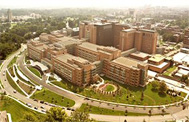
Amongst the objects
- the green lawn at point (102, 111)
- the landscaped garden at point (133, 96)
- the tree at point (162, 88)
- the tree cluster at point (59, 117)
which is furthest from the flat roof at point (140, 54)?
the tree cluster at point (59, 117)

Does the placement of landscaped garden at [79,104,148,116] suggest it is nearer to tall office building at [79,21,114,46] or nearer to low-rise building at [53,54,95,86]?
low-rise building at [53,54,95,86]

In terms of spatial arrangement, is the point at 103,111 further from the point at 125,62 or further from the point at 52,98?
the point at 125,62

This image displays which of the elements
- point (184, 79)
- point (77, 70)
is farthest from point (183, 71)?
point (77, 70)

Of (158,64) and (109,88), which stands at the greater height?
(158,64)

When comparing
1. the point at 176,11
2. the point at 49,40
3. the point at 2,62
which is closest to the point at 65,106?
the point at 2,62

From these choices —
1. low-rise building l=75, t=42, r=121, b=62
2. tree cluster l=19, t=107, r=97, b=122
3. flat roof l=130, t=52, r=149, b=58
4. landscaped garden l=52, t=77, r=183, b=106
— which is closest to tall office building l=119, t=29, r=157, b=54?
flat roof l=130, t=52, r=149, b=58

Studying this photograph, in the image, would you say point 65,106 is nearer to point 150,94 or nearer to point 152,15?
point 150,94

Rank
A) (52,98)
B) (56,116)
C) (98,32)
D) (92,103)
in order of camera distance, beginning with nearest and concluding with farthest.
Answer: (56,116) → (92,103) → (52,98) → (98,32)
